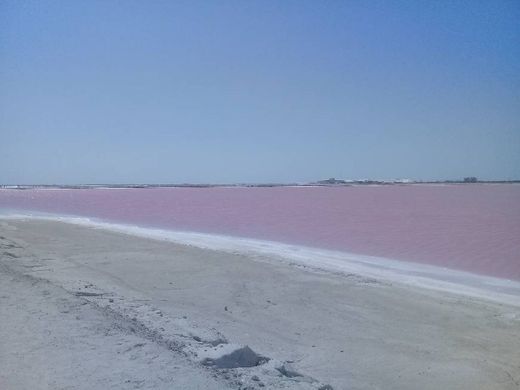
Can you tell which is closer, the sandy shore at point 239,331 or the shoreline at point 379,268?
the sandy shore at point 239,331

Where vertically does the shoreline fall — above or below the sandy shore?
below

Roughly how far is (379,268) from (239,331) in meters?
6.92

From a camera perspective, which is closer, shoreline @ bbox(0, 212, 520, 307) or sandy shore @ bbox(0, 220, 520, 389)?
sandy shore @ bbox(0, 220, 520, 389)

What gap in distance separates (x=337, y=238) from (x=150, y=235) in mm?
7414

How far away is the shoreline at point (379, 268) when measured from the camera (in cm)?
990

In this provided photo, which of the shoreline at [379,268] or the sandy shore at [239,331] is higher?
the sandy shore at [239,331]

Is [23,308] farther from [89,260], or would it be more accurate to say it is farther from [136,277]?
[89,260]

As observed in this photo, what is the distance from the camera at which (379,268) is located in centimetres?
1221

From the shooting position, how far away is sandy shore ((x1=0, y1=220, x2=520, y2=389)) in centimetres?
438

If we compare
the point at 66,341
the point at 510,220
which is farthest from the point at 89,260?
the point at 510,220

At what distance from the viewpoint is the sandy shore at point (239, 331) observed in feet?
14.4

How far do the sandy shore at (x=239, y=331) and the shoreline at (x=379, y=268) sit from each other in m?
0.71

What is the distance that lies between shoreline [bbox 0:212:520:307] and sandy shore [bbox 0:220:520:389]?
71 cm

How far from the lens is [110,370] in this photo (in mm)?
4258
